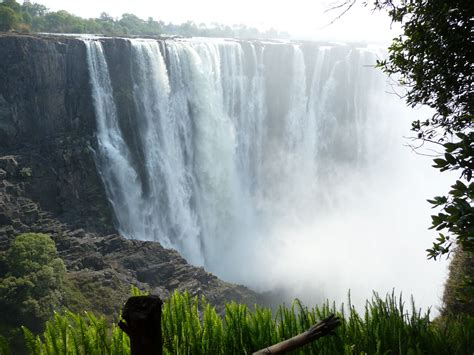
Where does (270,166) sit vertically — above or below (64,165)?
above

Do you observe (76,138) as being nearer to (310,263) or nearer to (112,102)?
(112,102)

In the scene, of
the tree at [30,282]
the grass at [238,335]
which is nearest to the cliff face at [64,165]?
the tree at [30,282]

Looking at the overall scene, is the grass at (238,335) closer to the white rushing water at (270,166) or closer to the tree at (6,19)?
the white rushing water at (270,166)

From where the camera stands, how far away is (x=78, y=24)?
53.9 m

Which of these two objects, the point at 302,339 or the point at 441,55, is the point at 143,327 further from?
the point at 441,55

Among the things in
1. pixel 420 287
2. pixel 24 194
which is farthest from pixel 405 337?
pixel 420 287

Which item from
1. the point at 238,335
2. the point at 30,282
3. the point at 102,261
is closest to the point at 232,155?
the point at 102,261

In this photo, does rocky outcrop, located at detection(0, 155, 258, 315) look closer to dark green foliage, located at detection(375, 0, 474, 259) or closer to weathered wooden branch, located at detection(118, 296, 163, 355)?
dark green foliage, located at detection(375, 0, 474, 259)

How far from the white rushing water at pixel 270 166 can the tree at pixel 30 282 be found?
743 cm

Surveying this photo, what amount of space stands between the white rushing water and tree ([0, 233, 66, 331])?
24.4ft

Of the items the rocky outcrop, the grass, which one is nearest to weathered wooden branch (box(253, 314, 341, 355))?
the grass

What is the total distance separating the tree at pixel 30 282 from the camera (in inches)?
709

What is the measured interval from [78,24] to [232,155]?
32961 mm

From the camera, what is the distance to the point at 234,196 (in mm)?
34062
